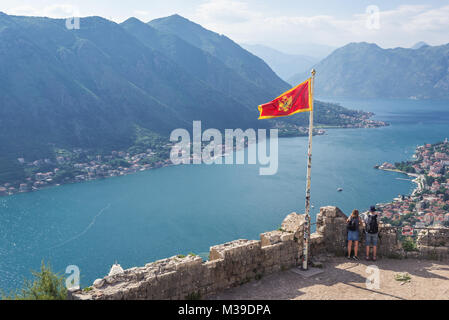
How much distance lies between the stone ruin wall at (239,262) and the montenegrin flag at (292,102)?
9.90ft

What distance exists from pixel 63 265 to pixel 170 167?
1902 inches

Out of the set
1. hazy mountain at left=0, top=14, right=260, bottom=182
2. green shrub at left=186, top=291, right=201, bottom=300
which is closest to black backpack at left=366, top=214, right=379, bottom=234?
green shrub at left=186, top=291, right=201, bottom=300

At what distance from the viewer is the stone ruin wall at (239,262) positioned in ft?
24.3

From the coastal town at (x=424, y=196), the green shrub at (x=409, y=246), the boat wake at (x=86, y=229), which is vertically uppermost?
the green shrub at (x=409, y=246)

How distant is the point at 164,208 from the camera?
63.4 meters

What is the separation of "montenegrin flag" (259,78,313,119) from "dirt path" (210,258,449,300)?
426 centimetres

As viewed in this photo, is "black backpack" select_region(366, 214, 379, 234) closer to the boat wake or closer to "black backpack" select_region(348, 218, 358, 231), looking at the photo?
"black backpack" select_region(348, 218, 358, 231)

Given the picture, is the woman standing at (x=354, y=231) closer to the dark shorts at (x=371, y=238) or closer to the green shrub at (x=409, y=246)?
the dark shorts at (x=371, y=238)

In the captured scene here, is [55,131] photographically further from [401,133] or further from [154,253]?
[401,133]

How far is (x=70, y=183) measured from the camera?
7581 centimetres

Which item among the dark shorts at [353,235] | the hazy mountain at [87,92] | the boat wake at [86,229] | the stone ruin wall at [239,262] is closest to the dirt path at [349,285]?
the stone ruin wall at [239,262]

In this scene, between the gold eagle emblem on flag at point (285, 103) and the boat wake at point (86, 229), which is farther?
the boat wake at point (86, 229)

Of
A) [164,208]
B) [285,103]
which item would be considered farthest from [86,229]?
[285,103]

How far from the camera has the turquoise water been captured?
4694 cm
